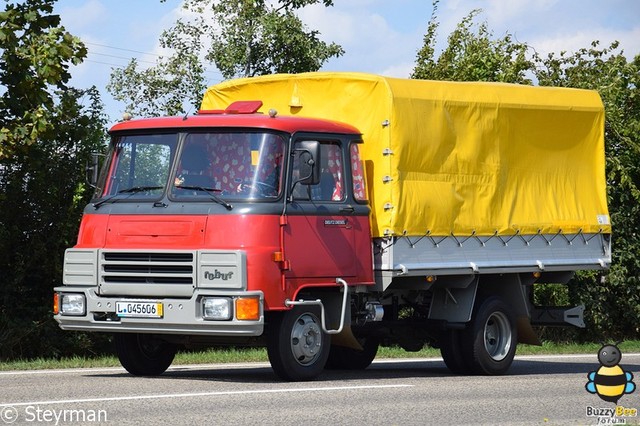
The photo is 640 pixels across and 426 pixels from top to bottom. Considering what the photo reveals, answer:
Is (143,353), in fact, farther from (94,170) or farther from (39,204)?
(39,204)

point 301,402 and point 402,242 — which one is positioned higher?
point 402,242

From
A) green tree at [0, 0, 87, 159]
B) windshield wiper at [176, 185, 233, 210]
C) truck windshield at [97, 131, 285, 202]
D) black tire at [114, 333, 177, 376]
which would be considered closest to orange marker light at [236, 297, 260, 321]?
windshield wiper at [176, 185, 233, 210]

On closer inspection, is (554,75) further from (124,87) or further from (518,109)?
(518,109)

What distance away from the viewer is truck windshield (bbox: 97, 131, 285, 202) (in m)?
14.9

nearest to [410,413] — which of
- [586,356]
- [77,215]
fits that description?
[586,356]

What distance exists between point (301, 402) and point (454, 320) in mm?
4813

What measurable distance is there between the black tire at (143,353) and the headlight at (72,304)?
0.70 meters

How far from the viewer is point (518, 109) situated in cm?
1802

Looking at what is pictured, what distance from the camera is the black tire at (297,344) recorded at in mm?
14805

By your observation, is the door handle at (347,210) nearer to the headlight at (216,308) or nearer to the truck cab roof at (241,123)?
the truck cab roof at (241,123)

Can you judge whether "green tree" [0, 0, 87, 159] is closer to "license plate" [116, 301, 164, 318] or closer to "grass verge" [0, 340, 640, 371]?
"grass verge" [0, 340, 640, 371]

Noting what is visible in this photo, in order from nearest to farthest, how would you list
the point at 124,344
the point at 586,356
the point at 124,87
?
the point at 124,344 → the point at 586,356 → the point at 124,87

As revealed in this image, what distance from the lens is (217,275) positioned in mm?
14453

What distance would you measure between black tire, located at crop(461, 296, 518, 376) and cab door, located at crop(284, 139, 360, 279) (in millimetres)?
2232
